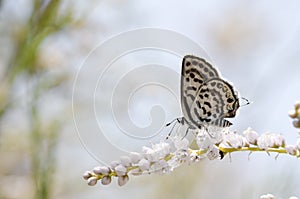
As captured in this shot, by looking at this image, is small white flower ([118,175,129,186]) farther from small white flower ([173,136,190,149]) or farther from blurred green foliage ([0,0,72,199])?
blurred green foliage ([0,0,72,199])

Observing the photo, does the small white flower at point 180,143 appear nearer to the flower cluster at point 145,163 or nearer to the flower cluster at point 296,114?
the flower cluster at point 145,163

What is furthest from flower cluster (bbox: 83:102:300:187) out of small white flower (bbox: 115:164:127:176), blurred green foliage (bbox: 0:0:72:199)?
blurred green foliage (bbox: 0:0:72:199)

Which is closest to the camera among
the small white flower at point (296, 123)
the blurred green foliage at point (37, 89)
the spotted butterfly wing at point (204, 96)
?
the small white flower at point (296, 123)

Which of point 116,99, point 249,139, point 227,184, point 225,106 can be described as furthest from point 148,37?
point 249,139

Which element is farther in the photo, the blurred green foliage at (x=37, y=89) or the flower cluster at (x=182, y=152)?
the blurred green foliage at (x=37, y=89)

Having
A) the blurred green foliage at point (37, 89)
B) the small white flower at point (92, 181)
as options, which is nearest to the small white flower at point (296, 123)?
the small white flower at point (92, 181)

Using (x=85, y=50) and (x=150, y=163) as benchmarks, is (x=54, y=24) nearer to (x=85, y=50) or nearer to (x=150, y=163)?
(x=85, y=50)

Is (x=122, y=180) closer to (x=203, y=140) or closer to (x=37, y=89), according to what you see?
(x=203, y=140)
